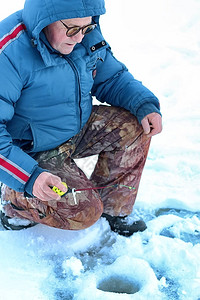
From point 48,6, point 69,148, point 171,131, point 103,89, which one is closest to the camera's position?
point 48,6

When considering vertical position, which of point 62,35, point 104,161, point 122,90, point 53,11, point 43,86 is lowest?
point 104,161

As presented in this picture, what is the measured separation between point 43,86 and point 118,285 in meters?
1.02

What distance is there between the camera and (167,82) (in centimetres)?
412

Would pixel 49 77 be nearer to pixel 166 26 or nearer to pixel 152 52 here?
pixel 152 52

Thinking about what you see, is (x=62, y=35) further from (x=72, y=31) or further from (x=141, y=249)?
(x=141, y=249)

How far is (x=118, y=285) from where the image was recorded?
1.77 m

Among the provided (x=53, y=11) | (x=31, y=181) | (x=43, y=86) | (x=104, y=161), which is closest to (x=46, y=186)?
(x=31, y=181)

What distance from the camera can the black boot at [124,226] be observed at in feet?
6.90

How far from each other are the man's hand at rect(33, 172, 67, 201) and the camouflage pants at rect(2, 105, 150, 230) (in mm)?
282

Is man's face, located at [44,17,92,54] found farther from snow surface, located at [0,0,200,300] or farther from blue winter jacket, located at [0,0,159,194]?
snow surface, located at [0,0,200,300]

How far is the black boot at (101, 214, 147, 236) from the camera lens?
2104mm

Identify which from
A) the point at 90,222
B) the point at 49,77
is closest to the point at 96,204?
the point at 90,222

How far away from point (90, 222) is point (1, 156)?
0.60 meters

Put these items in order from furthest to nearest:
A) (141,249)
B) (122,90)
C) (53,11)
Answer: (122,90)
(141,249)
(53,11)
